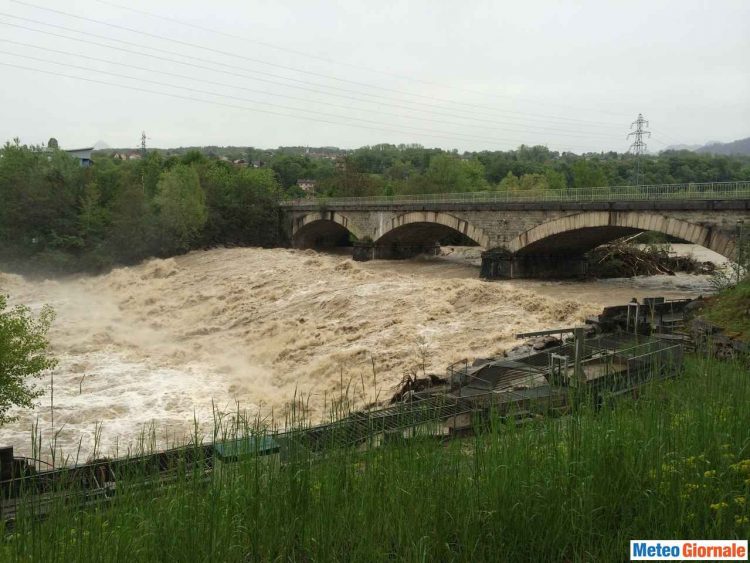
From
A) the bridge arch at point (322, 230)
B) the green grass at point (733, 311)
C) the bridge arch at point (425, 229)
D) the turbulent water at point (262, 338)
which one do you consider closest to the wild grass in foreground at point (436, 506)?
the turbulent water at point (262, 338)

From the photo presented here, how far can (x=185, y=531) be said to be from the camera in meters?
4.19

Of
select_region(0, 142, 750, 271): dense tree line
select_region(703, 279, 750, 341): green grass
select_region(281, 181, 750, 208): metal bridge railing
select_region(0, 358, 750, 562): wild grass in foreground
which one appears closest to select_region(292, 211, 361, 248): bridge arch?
select_region(281, 181, 750, 208): metal bridge railing

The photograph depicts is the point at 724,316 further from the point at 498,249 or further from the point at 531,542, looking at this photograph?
the point at 498,249

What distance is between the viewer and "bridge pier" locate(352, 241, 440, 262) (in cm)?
4859

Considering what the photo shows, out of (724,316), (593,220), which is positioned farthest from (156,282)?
(724,316)

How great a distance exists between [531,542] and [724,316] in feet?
44.5

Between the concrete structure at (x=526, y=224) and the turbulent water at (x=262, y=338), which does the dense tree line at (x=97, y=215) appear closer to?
the concrete structure at (x=526, y=224)

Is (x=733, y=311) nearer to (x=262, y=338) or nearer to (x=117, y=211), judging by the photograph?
(x=262, y=338)

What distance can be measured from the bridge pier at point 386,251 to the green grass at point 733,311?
32577 millimetres

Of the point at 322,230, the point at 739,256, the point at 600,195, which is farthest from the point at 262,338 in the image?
the point at 322,230

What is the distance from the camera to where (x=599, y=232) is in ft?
109

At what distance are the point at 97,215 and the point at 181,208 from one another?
5976 mm

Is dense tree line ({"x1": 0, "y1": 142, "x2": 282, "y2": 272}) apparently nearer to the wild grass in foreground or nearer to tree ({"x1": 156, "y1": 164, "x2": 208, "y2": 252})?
tree ({"x1": 156, "y1": 164, "x2": 208, "y2": 252})

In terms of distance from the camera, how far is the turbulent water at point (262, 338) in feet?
50.8
